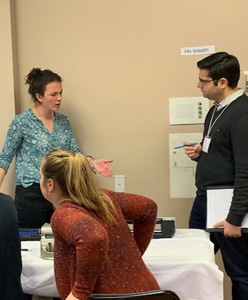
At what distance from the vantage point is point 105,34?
9.51ft

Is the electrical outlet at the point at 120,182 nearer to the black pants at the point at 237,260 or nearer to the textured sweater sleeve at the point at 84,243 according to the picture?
the black pants at the point at 237,260

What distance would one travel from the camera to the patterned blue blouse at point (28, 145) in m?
2.68

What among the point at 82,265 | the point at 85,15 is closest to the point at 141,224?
the point at 82,265

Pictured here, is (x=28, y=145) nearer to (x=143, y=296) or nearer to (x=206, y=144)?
(x=206, y=144)

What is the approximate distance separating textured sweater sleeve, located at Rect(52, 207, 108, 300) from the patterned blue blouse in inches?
54.0

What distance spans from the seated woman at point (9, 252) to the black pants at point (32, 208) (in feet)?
3.85

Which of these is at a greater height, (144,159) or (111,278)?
(144,159)

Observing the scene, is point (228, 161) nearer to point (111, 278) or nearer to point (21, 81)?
point (111, 278)

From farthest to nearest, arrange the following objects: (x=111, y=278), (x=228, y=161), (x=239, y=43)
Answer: (x=239, y=43) < (x=228, y=161) < (x=111, y=278)

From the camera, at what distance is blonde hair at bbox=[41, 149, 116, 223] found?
1.43 meters

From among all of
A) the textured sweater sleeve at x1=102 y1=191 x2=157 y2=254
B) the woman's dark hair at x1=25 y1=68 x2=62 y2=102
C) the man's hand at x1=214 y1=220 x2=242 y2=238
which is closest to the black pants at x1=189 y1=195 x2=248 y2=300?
the man's hand at x1=214 y1=220 x2=242 y2=238

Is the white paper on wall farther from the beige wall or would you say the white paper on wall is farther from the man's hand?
the beige wall

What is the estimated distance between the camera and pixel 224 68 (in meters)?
2.18

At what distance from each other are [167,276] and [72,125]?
5.17ft
